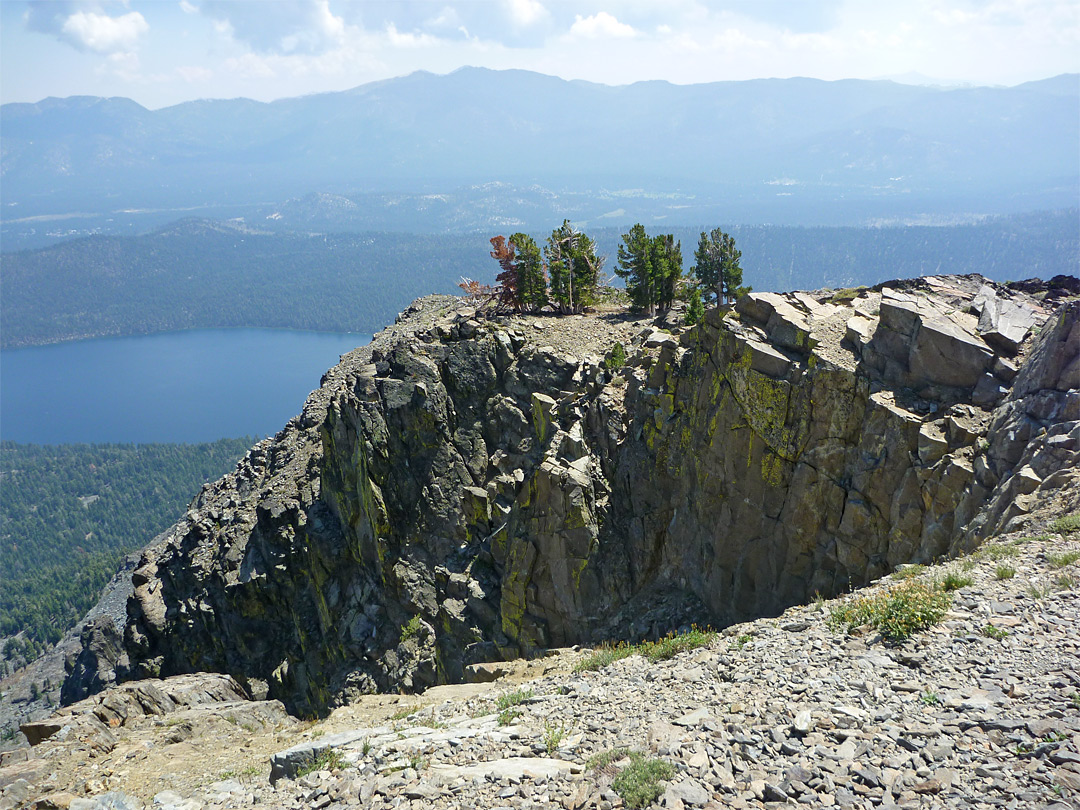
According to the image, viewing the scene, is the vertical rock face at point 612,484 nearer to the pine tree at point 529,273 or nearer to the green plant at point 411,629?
the green plant at point 411,629

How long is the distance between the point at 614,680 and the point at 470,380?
883 inches

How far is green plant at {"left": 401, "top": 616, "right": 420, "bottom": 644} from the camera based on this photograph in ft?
107

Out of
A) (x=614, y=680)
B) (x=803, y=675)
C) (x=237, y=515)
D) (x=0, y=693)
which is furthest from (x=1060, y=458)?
(x=0, y=693)

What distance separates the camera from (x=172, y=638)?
137 feet

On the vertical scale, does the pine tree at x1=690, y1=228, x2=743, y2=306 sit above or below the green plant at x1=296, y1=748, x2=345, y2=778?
above

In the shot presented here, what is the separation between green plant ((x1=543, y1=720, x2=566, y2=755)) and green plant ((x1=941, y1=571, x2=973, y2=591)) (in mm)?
8992

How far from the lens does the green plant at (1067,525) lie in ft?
50.8

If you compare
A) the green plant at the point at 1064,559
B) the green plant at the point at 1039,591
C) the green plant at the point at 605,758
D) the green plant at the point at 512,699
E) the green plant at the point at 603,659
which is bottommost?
the green plant at the point at 603,659

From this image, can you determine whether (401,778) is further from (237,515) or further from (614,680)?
(237,515)

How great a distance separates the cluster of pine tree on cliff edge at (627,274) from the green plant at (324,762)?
103ft

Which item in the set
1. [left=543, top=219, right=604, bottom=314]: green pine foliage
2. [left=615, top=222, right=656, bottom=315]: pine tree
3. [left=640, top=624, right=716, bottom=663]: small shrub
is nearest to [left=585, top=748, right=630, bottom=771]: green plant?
[left=640, top=624, right=716, bottom=663]: small shrub

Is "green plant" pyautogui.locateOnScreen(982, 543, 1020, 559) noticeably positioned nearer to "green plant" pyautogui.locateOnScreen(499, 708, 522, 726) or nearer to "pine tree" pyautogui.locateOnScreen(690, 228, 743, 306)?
"green plant" pyautogui.locateOnScreen(499, 708, 522, 726)

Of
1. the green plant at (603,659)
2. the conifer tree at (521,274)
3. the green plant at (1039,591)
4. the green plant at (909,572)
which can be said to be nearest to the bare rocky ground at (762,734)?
the green plant at (1039,591)

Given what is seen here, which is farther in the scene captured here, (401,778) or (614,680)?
(614,680)
